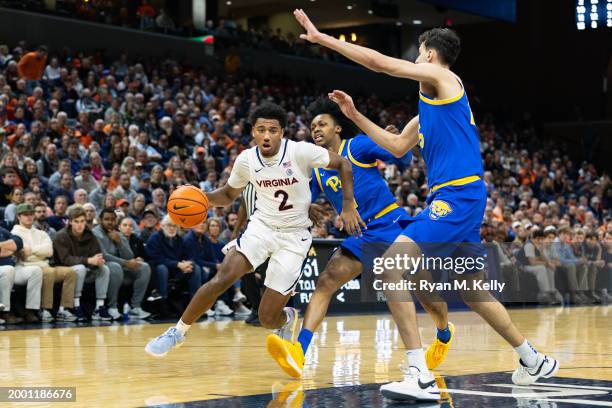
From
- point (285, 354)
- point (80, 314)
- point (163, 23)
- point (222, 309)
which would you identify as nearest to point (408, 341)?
point (285, 354)

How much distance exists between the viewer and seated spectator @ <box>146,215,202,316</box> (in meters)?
13.3

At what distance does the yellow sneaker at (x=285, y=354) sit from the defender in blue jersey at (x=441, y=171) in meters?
1.00

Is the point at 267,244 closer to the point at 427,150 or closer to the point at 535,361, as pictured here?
the point at 427,150

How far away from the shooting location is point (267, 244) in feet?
22.5

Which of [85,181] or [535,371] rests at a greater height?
[85,181]

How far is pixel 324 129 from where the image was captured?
714 cm

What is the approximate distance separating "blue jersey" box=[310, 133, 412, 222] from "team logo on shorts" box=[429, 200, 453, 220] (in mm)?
1372

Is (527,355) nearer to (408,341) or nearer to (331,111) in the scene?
(408,341)

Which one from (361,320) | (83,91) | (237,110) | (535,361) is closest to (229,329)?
(361,320)

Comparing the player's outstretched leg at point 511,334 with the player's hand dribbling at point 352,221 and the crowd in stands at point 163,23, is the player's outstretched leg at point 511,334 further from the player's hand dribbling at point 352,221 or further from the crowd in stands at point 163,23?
the crowd in stands at point 163,23

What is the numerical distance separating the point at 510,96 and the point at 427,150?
3139 centimetres

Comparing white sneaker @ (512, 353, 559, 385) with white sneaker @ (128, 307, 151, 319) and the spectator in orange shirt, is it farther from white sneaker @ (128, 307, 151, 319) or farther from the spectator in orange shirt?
the spectator in orange shirt

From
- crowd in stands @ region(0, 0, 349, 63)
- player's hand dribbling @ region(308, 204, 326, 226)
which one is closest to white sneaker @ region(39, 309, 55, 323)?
player's hand dribbling @ region(308, 204, 326, 226)

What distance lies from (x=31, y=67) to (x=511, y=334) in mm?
13511
